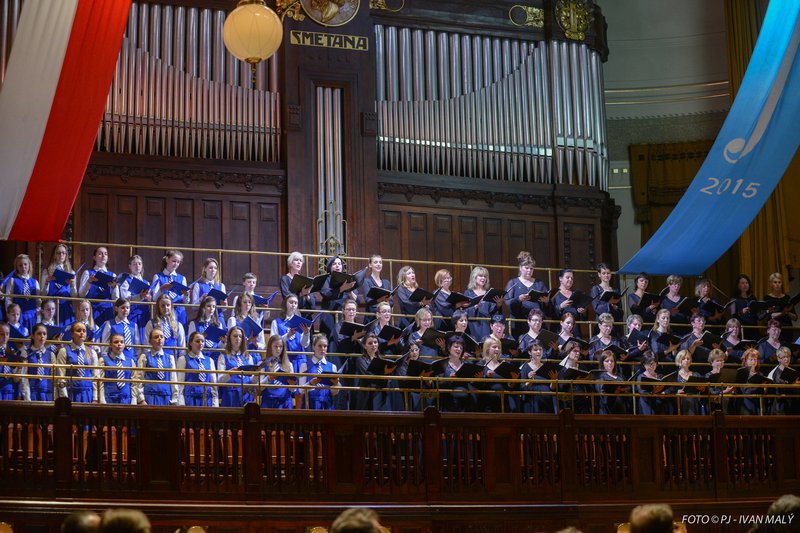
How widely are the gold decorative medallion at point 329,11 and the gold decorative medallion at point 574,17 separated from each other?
2.19 metres

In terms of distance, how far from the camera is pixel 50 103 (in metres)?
8.34

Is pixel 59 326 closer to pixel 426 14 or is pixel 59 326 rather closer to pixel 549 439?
pixel 549 439

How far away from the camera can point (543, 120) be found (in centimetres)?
1281

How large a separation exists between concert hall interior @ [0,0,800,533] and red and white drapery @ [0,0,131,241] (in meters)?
0.02

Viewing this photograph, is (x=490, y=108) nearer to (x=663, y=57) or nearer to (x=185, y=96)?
A: (x=663, y=57)

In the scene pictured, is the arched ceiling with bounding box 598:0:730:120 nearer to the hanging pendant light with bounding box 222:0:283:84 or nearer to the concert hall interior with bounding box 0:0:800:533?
the concert hall interior with bounding box 0:0:800:533

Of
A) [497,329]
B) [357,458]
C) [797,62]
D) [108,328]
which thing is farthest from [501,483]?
[797,62]

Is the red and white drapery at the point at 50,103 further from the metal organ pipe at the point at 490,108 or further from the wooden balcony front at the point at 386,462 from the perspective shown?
the metal organ pipe at the point at 490,108

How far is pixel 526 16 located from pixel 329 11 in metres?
2.14

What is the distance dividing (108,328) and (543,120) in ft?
17.8

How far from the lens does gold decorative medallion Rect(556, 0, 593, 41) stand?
13.1 meters

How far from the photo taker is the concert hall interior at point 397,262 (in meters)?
7.88

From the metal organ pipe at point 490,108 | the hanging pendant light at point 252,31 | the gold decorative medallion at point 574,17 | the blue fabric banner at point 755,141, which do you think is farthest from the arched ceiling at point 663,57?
the hanging pendant light at point 252,31

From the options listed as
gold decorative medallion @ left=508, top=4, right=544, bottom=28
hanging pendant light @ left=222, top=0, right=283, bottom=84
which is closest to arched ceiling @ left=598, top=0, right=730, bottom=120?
gold decorative medallion @ left=508, top=4, right=544, bottom=28
